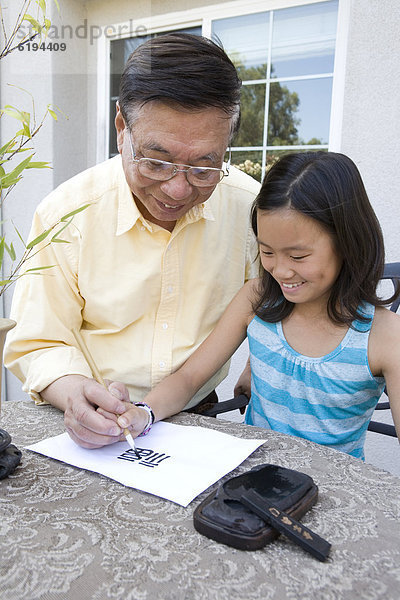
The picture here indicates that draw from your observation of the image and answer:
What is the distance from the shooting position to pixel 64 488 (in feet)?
2.80

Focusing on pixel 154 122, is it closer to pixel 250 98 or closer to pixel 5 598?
pixel 5 598

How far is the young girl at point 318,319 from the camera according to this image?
124cm

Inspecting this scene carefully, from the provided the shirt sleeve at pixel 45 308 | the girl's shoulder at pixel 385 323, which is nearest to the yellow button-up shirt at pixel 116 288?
the shirt sleeve at pixel 45 308

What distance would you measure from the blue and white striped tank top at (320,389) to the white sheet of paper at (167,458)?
348 mm

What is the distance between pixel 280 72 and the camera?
2.95m

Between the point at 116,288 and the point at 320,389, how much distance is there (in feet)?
2.08

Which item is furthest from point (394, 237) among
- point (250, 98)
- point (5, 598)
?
point (5, 598)

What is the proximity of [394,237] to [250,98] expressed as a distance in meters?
1.23

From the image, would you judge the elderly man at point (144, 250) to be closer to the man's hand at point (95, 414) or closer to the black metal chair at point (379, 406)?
the man's hand at point (95, 414)

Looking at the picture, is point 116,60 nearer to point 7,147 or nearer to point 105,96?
point 105,96

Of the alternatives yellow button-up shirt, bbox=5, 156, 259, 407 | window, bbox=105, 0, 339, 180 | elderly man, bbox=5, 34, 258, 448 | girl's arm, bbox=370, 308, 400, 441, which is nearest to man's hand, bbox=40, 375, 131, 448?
elderly man, bbox=5, 34, 258, 448

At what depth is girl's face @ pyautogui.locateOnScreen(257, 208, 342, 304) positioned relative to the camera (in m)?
1.22

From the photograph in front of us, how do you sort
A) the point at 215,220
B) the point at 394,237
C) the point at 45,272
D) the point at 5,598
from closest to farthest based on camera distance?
the point at 5,598 < the point at 45,272 < the point at 215,220 < the point at 394,237

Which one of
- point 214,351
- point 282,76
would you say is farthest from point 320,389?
point 282,76
